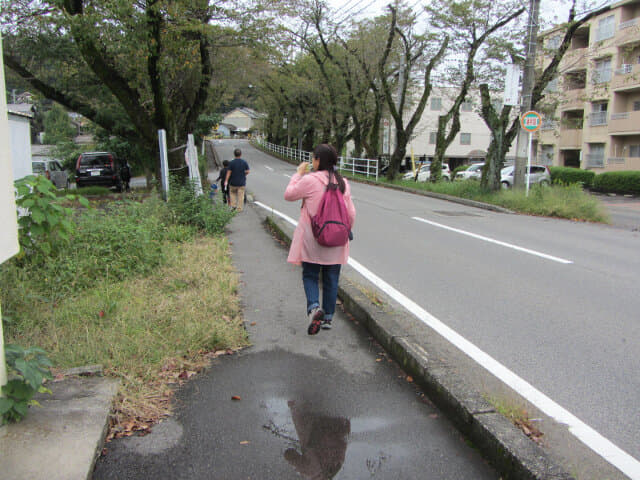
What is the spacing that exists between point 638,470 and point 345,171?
31.3m

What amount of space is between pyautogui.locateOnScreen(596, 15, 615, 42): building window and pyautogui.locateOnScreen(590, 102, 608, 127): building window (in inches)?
158

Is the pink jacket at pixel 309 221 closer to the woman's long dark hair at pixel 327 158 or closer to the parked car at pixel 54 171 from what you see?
the woman's long dark hair at pixel 327 158

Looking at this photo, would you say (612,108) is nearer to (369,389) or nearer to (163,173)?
(163,173)

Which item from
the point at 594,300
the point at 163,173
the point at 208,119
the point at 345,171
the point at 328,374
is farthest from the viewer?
the point at 345,171

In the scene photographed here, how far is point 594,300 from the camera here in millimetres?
5820

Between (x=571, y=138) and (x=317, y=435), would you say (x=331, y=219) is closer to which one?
(x=317, y=435)

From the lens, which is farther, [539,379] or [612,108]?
[612,108]

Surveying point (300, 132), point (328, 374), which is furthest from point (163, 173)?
point (300, 132)

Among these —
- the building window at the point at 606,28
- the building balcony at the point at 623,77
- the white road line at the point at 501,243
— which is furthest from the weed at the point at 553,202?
the building window at the point at 606,28

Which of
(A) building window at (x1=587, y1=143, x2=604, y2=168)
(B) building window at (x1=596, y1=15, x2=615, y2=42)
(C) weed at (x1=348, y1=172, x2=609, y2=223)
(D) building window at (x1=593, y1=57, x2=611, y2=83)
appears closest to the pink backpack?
(C) weed at (x1=348, y1=172, x2=609, y2=223)

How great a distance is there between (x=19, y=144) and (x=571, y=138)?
3582 centimetres

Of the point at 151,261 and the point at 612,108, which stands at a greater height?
the point at 612,108

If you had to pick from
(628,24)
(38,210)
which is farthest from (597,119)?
(38,210)

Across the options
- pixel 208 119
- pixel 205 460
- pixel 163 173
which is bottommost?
pixel 205 460
